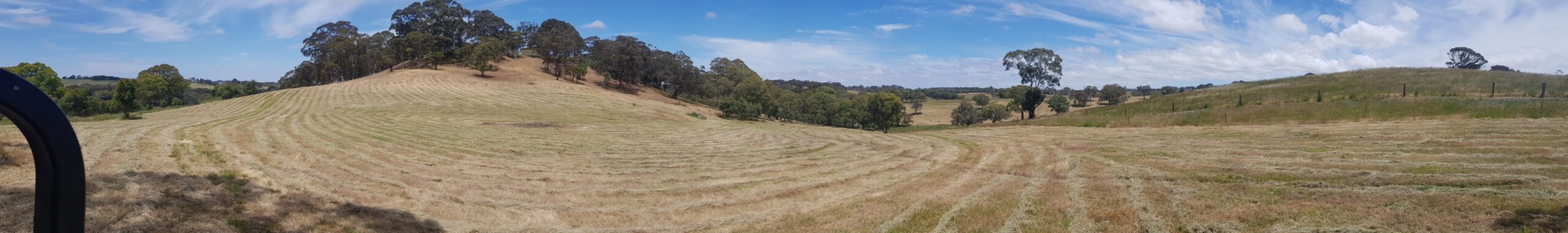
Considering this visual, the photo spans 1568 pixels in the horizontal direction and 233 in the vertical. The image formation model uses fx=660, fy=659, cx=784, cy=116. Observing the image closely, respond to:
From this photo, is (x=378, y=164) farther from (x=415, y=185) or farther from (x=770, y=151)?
(x=770, y=151)

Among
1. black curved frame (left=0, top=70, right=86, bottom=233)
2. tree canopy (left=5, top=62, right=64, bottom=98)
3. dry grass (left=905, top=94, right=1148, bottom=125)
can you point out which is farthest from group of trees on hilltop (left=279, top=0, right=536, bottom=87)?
black curved frame (left=0, top=70, right=86, bottom=233)

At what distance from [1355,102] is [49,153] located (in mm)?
44240

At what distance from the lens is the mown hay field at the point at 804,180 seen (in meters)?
9.13

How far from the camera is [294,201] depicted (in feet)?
31.7

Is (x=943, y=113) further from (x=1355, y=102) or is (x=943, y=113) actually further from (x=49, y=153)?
(x=49, y=153)

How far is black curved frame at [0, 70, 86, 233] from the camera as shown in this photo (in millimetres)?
3176

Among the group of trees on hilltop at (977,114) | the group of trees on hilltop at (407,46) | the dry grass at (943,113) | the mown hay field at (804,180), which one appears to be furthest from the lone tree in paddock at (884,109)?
the group of trees on hilltop at (407,46)

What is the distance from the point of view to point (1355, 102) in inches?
1310

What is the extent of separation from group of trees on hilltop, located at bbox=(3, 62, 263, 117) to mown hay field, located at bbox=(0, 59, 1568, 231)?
2.63 meters

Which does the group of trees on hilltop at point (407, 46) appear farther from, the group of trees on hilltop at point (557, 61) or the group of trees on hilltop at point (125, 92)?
the group of trees on hilltop at point (125, 92)

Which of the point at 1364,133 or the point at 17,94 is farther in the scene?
the point at 1364,133

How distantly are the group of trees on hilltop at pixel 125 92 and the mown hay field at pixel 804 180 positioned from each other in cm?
263

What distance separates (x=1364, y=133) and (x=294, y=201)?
88.4ft

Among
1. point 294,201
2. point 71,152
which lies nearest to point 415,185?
point 294,201
